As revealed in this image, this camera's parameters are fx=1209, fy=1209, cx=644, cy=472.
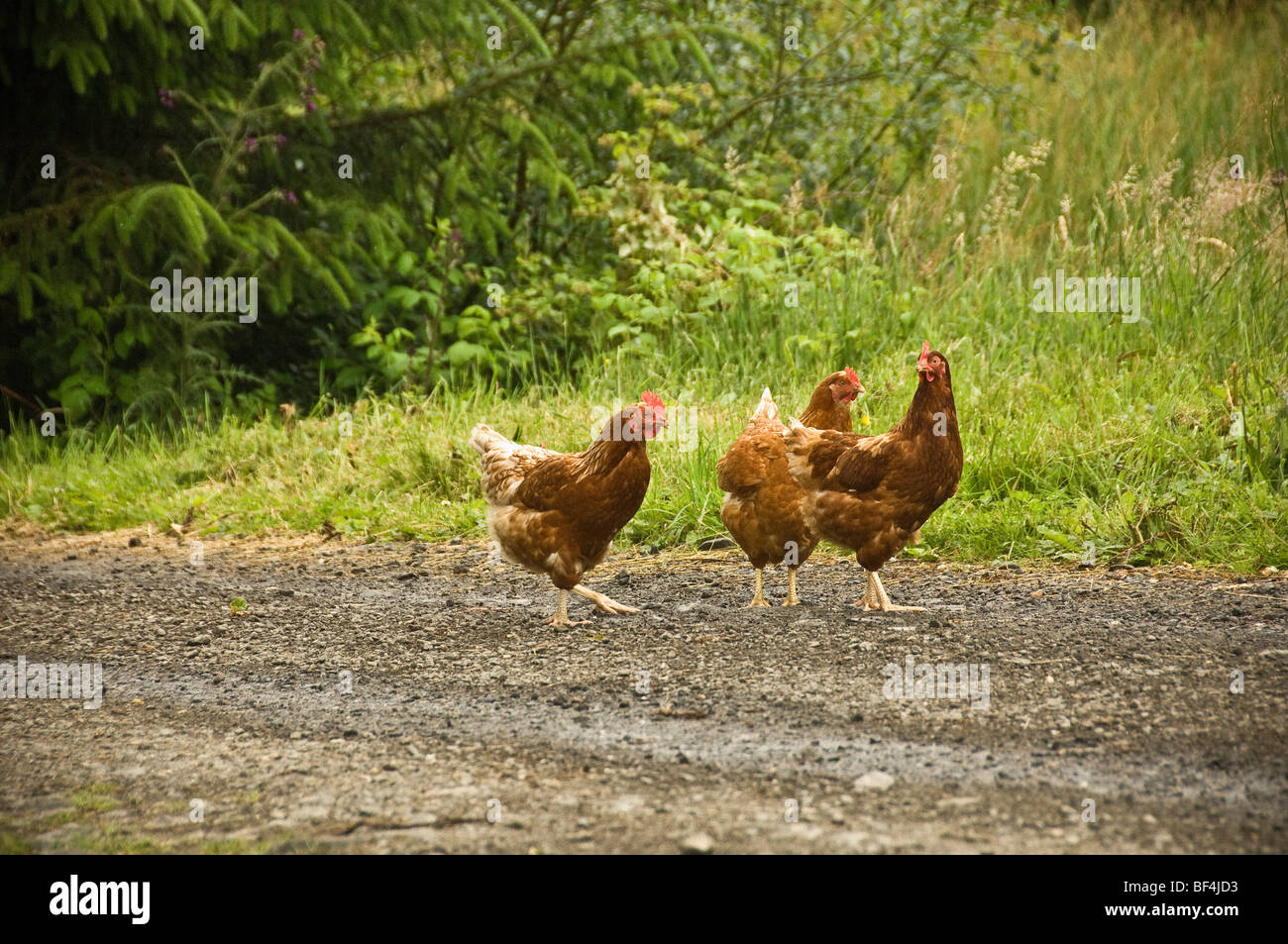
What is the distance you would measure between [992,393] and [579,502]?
3.17 meters

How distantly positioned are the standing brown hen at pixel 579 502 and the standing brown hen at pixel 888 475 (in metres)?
0.66

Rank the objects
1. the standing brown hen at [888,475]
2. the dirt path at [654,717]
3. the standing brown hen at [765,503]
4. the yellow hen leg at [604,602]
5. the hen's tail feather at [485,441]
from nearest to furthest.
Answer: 1. the dirt path at [654,717]
2. the standing brown hen at [888,475]
3. the standing brown hen at [765,503]
4. the yellow hen leg at [604,602]
5. the hen's tail feather at [485,441]

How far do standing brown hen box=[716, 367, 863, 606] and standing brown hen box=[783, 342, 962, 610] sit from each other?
0.29 feet

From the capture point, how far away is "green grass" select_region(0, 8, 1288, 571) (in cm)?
589

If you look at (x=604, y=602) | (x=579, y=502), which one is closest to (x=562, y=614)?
(x=604, y=602)

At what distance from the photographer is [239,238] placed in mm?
7957

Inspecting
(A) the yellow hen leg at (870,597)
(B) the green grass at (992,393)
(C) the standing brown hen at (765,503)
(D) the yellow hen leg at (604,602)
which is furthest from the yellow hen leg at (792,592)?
(B) the green grass at (992,393)

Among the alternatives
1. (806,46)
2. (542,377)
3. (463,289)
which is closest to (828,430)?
(542,377)

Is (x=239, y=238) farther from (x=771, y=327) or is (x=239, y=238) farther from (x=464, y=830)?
(x=464, y=830)

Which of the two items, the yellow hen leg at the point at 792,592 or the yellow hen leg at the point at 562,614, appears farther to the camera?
the yellow hen leg at the point at 792,592

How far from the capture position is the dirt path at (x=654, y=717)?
113 inches

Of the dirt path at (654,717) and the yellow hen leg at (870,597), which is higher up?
the yellow hen leg at (870,597)

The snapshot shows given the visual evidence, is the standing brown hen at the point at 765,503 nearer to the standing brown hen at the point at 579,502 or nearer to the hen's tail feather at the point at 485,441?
the standing brown hen at the point at 579,502

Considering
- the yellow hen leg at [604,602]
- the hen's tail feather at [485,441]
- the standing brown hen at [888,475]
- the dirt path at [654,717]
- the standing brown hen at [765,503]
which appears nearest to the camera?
the dirt path at [654,717]
